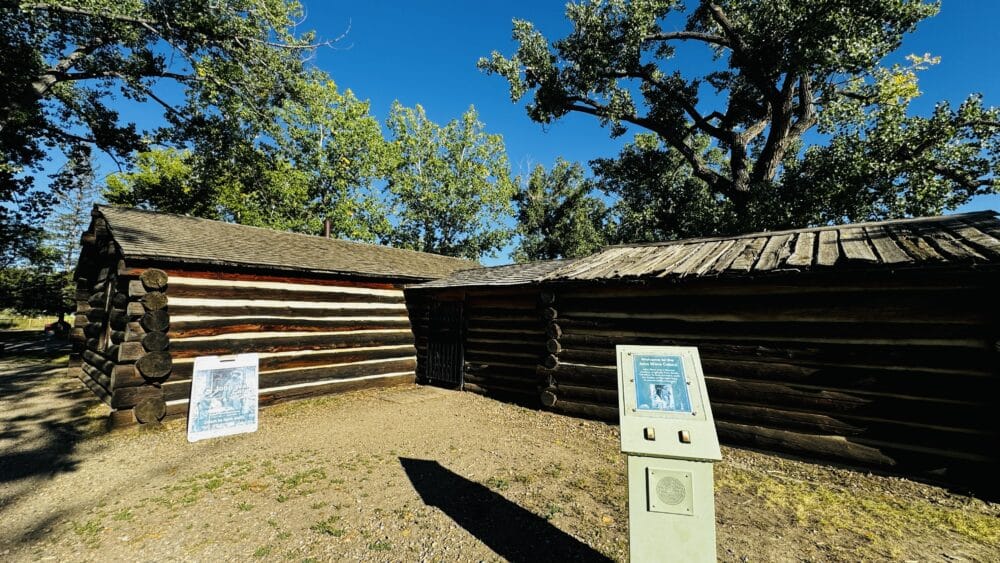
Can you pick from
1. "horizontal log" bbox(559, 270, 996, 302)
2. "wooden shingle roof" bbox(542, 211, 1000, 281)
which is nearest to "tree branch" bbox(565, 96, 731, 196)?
"wooden shingle roof" bbox(542, 211, 1000, 281)

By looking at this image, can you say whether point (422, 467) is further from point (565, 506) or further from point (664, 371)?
point (664, 371)

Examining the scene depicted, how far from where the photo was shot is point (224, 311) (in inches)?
307

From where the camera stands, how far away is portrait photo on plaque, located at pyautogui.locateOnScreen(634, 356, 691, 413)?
2.99m

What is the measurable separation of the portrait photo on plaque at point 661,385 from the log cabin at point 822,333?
3.54 m

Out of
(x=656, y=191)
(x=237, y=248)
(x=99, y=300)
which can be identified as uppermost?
(x=656, y=191)

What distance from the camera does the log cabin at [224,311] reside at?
6.79m

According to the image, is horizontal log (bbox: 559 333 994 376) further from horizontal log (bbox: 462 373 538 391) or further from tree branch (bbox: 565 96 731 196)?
tree branch (bbox: 565 96 731 196)

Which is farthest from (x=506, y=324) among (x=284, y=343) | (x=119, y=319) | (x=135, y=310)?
(x=119, y=319)

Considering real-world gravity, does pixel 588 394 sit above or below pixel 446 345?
below

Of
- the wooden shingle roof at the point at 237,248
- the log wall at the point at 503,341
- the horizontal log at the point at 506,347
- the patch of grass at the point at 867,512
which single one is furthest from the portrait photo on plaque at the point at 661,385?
Result: the wooden shingle roof at the point at 237,248

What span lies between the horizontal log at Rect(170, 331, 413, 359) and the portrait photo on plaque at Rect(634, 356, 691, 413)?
26.9 feet

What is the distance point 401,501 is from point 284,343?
5.85m

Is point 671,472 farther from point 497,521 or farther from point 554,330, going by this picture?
point 554,330

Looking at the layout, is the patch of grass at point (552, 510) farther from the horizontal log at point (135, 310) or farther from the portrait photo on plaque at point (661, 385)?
the horizontal log at point (135, 310)
